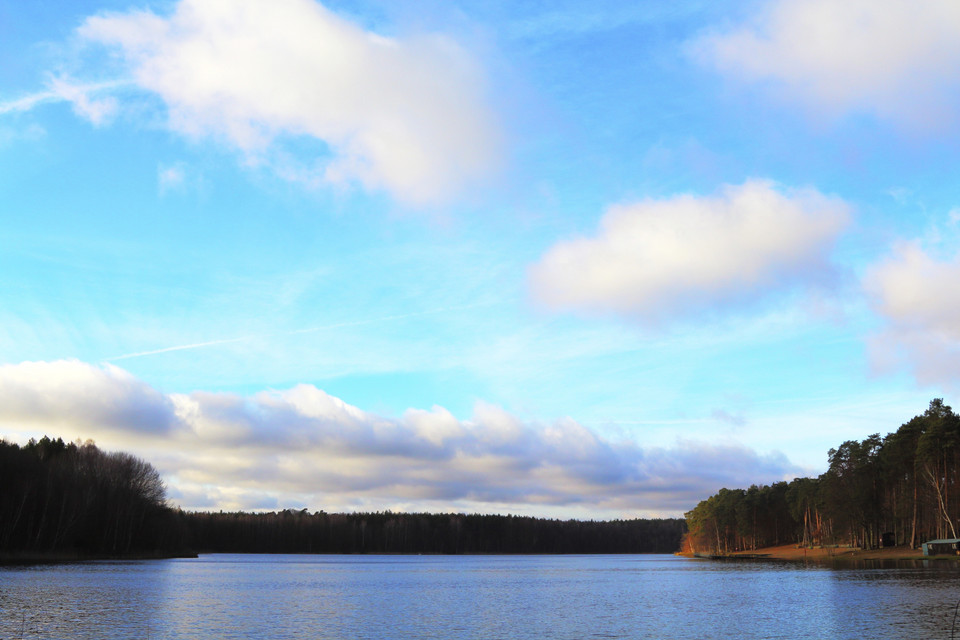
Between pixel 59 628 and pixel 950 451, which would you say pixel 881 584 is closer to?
pixel 950 451

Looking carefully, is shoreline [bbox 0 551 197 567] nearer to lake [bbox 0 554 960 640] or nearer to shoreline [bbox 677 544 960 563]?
lake [bbox 0 554 960 640]

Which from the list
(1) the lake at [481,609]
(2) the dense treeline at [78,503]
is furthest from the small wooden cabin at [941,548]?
(2) the dense treeline at [78,503]

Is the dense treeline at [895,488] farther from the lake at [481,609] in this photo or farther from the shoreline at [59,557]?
the shoreline at [59,557]

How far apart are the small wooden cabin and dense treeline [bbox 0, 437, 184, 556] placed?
117976 millimetres

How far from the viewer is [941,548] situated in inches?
4043

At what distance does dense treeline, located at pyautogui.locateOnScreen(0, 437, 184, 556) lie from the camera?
103 meters

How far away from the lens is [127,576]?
3430 inches

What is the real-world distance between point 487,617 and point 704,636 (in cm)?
1622

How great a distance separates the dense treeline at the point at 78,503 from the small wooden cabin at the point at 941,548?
11798 cm

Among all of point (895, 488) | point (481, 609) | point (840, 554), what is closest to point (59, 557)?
point (481, 609)

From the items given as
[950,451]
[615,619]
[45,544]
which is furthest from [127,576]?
[950,451]

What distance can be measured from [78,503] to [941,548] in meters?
122

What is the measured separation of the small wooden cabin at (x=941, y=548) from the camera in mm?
100750

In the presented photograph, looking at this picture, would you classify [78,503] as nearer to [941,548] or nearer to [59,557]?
[59,557]
